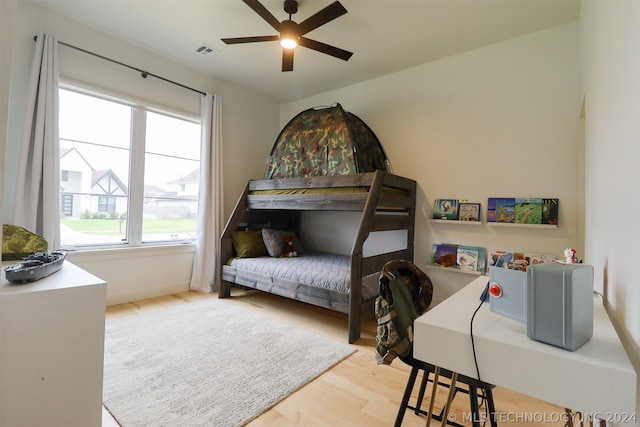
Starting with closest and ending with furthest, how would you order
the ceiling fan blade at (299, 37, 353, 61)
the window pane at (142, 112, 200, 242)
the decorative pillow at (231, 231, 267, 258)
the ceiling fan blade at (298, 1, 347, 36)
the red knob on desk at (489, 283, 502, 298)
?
the red knob on desk at (489, 283, 502, 298) < the ceiling fan blade at (298, 1, 347, 36) < the ceiling fan blade at (299, 37, 353, 61) < the window pane at (142, 112, 200, 242) < the decorative pillow at (231, 231, 267, 258)

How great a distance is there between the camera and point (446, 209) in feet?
9.86

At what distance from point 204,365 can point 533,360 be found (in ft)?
6.16

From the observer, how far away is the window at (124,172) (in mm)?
2752

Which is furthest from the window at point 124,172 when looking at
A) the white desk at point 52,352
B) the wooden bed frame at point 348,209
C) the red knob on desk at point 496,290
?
the red knob on desk at point 496,290

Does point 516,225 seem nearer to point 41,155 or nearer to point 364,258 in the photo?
point 364,258

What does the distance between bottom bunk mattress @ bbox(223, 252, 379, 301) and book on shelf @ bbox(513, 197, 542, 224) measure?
1.40 m

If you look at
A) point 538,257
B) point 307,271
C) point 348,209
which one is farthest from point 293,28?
point 538,257

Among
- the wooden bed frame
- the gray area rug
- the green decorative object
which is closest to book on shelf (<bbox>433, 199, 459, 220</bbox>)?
the wooden bed frame

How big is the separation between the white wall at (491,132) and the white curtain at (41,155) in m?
3.21

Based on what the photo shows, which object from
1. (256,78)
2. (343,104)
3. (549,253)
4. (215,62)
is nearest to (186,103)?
(215,62)

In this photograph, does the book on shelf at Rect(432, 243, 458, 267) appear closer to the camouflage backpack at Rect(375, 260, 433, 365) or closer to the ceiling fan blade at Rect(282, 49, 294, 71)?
the camouflage backpack at Rect(375, 260, 433, 365)

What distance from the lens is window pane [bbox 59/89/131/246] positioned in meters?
2.71

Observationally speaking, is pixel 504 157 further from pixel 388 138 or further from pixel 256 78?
pixel 256 78

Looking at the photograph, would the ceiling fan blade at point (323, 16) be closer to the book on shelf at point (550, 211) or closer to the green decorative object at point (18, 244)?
the green decorative object at point (18, 244)
